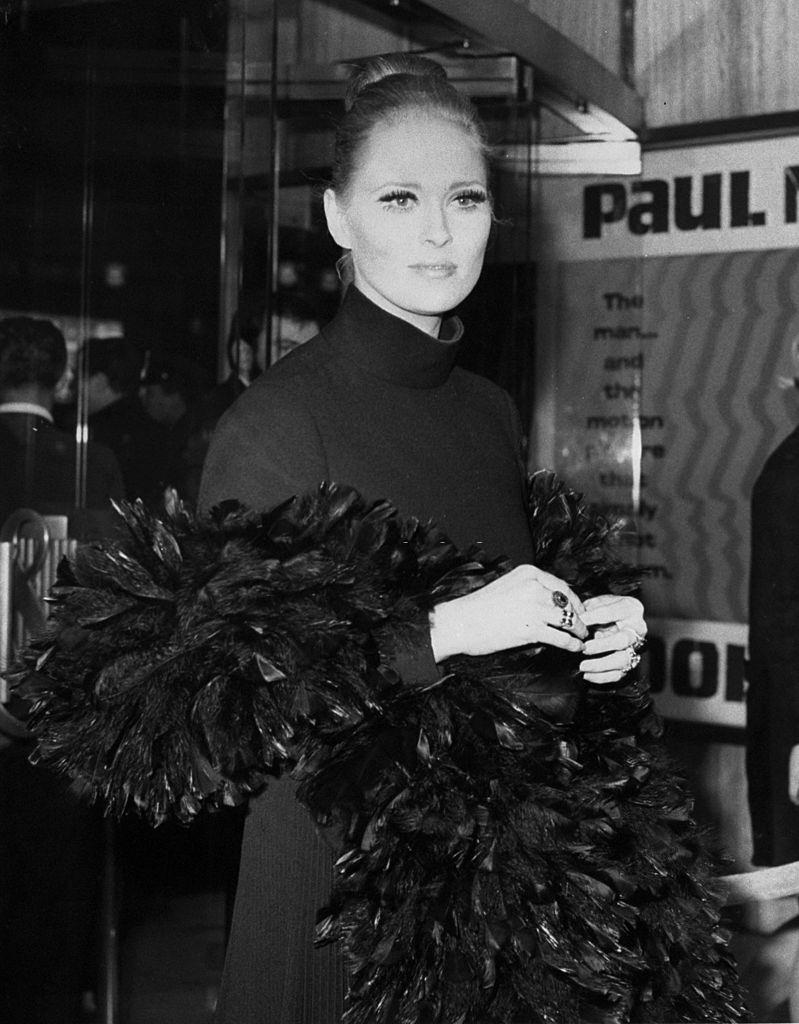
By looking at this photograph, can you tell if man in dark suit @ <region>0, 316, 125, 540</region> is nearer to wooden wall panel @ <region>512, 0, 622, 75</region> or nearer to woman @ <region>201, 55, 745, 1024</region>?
woman @ <region>201, 55, 745, 1024</region>

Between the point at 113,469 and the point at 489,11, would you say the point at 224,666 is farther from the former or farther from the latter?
the point at 489,11

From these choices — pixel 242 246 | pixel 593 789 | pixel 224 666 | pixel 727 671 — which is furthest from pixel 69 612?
pixel 727 671

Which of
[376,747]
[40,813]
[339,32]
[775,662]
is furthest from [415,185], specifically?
[775,662]

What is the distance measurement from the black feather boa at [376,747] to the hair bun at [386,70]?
485 millimetres

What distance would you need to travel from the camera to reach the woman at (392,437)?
3.95ft

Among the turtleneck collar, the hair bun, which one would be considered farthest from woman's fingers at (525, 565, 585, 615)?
the hair bun

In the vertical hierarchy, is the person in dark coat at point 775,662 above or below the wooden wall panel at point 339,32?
below

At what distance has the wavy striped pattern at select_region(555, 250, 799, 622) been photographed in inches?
132

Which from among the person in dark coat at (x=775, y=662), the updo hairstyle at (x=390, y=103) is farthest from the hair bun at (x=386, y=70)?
the person in dark coat at (x=775, y=662)

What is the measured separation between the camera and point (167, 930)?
7.14ft

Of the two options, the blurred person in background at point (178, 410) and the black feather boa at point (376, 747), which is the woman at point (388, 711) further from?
the blurred person in background at point (178, 410)

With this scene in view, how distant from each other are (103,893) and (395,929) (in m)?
1.09

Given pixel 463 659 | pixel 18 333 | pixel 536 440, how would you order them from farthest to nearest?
pixel 536 440
pixel 18 333
pixel 463 659

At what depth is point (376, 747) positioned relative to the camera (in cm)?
111
